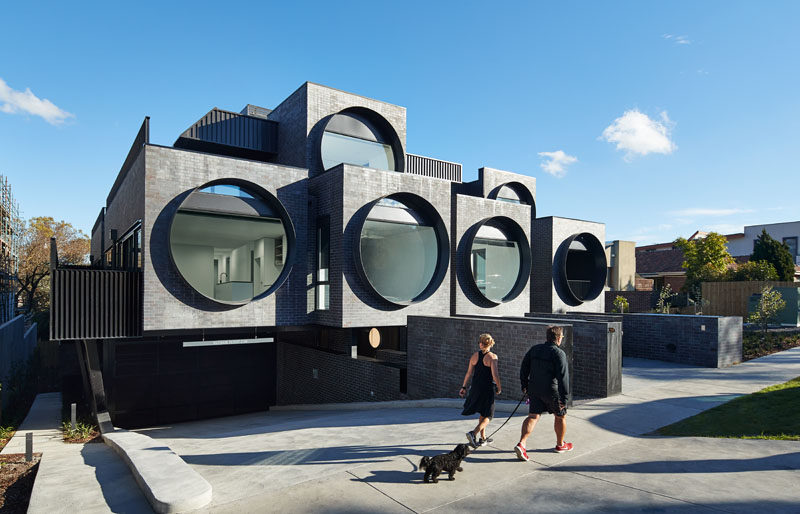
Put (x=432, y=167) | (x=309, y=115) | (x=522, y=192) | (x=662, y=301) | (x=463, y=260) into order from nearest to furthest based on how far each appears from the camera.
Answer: (x=309, y=115) < (x=463, y=260) < (x=432, y=167) < (x=662, y=301) < (x=522, y=192)

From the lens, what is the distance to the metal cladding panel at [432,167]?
70.5 ft

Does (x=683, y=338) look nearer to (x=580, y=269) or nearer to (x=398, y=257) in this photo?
(x=580, y=269)

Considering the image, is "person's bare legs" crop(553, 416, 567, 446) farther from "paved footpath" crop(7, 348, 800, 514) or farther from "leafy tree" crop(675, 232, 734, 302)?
"leafy tree" crop(675, 232, 734, 302)

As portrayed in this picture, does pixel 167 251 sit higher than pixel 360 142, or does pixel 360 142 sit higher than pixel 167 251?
pixel 360 142

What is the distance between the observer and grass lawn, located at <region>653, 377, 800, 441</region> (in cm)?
752

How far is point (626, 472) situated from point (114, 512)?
20.1ft

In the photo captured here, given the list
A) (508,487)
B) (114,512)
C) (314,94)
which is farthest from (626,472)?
(314,94)

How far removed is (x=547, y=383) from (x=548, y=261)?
16460mm

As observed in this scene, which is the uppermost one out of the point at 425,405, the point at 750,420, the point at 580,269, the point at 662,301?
the point at 580,269

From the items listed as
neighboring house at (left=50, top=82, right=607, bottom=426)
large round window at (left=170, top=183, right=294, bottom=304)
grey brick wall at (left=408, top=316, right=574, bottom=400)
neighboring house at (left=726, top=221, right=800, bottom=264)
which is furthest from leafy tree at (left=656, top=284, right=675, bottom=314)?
neighboring house at (left=726, top=221, right=800, bottom=264)

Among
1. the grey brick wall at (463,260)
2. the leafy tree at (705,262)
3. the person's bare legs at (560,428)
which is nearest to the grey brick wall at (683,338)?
the grey brick wall at (463,260)

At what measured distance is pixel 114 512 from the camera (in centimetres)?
533

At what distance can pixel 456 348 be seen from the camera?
12.2 meters

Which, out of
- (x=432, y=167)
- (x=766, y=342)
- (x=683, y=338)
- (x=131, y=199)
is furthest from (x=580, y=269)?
(x=131, y=199)
